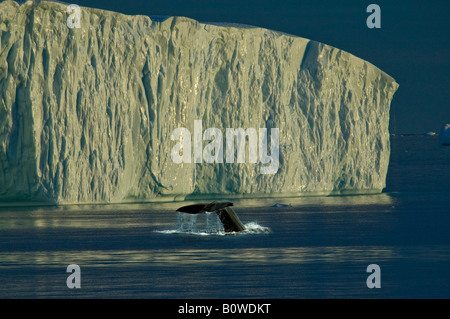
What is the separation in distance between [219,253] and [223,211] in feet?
13.2

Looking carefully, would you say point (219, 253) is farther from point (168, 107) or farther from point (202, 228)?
point (168, 107)

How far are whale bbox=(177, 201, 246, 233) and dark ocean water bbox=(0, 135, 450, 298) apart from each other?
412 mm

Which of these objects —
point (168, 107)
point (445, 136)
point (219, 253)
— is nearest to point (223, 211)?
point (219, 253)

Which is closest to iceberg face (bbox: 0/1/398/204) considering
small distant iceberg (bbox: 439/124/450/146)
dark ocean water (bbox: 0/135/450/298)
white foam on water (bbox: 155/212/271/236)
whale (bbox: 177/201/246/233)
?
dark ocean water (bbox: 0/135/450/298)

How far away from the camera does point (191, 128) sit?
3772 cm

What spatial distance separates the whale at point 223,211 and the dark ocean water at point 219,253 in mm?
412

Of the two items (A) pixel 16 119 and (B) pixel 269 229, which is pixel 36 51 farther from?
(B) pixel 269 229

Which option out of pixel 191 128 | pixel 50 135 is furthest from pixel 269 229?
pixel 191 128

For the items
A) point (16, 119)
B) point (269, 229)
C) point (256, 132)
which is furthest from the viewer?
point (256, 132)

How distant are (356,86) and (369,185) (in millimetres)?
4760

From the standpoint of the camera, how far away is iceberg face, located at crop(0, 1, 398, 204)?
32.5m

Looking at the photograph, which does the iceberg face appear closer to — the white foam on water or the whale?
the white foam on water

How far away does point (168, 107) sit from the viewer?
120 feet

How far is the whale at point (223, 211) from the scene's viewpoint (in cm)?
2030
